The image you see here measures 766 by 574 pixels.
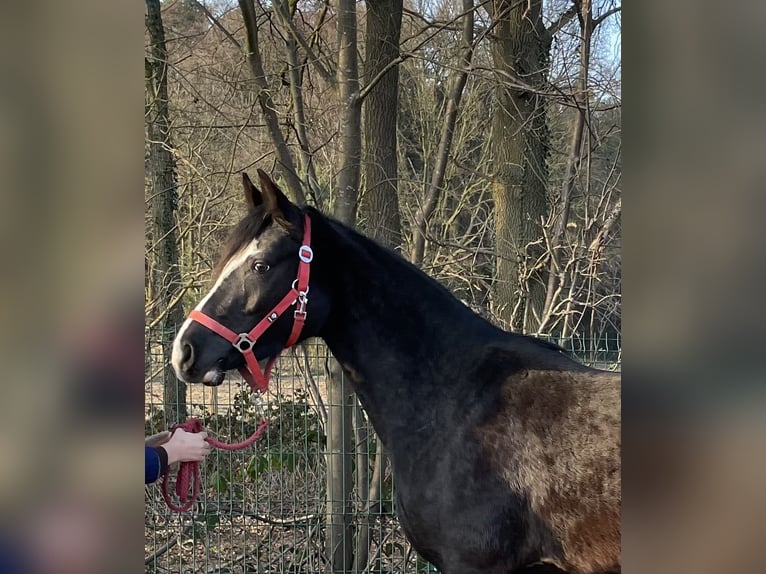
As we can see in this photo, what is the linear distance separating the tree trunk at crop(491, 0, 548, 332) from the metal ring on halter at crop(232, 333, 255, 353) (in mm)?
3848

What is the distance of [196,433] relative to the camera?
234 cm

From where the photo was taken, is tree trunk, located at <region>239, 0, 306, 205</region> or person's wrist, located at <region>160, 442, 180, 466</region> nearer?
person's wrist, located at <region>160, 442, 180, 466</region>

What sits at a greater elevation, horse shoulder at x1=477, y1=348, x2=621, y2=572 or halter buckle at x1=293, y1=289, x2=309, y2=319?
halter buckle at x1=293, y1=289, x2=309, y2=319

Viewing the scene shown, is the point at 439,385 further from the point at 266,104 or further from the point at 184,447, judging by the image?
the point at 266,104

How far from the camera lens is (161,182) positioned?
682 cm

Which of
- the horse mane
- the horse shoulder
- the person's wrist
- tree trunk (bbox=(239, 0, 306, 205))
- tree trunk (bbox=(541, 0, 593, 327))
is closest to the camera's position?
the person's wrist

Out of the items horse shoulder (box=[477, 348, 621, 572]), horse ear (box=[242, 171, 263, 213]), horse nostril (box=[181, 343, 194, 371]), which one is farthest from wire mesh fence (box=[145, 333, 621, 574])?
horse shoulder (box=[477, 348, 621, 572])

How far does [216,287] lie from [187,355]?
0.94 ft

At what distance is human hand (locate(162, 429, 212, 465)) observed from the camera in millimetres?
2227

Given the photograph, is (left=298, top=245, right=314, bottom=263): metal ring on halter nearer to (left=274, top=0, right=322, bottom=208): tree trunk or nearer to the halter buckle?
the halter buckle
